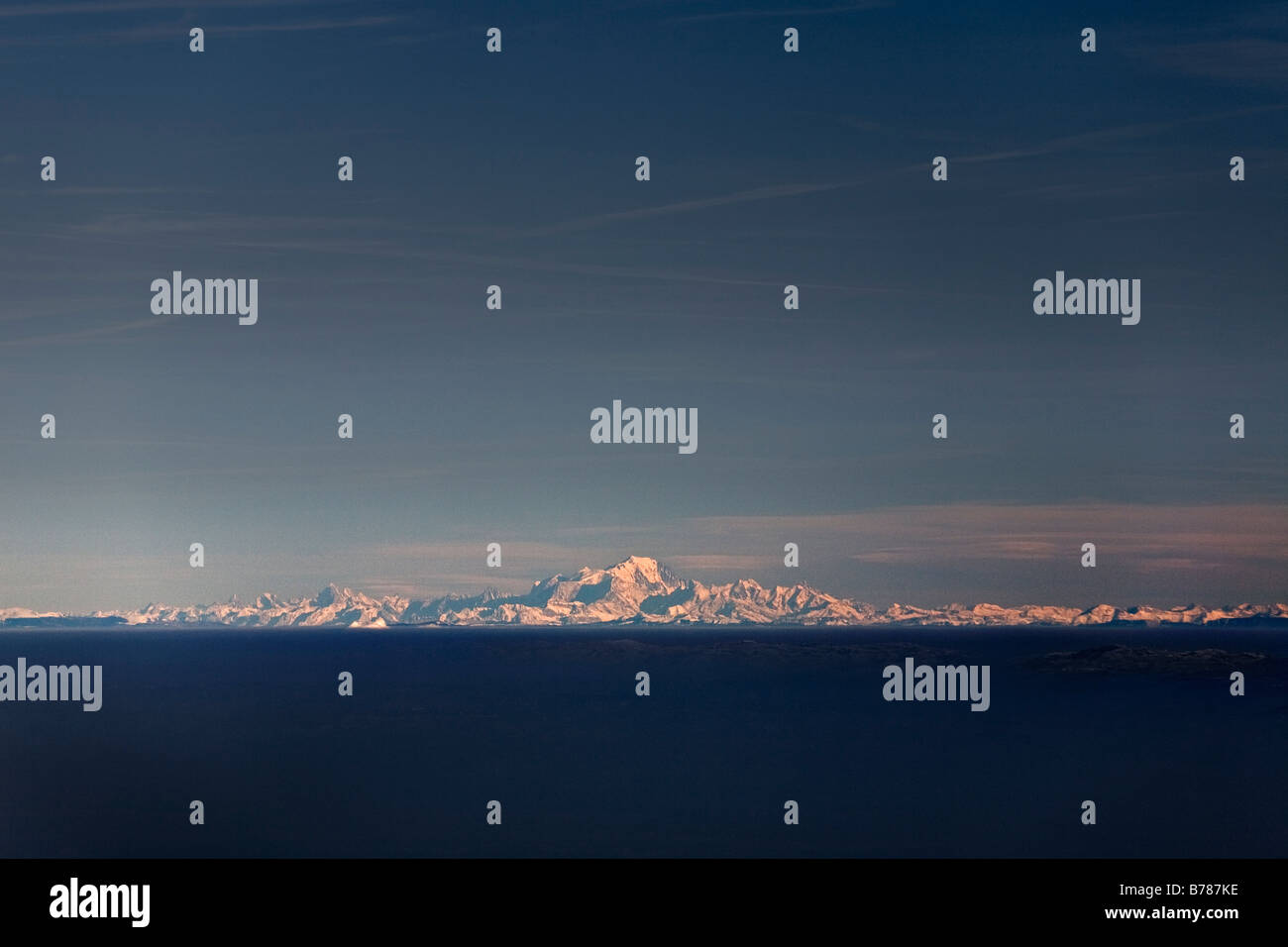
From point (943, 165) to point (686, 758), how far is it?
231ft

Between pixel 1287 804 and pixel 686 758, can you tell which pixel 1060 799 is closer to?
pixel 1287 804

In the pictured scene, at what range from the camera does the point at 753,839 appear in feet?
197

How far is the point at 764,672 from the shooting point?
189000 millimetres

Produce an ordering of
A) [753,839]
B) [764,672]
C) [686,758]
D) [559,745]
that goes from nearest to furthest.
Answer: [753,839], [686,758], [559,745], [764,672]
